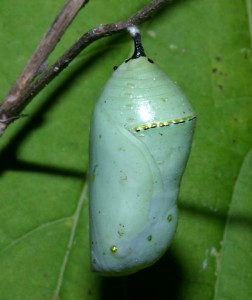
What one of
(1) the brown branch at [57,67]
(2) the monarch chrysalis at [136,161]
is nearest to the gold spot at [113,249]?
(2) the monarch chrysalis at [136,161]

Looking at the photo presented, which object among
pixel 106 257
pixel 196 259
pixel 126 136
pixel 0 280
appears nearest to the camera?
pixel 126 136

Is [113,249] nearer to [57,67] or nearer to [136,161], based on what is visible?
[136,161]

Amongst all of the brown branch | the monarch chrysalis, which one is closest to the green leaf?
the brown branch

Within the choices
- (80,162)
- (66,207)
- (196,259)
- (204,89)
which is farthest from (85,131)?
(196,259)

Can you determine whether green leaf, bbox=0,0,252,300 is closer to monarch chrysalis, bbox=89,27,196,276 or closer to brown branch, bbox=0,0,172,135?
brown branch, bbox=0,0,172,135

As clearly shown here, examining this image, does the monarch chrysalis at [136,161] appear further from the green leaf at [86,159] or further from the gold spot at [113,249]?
the green leaf at [86,159]

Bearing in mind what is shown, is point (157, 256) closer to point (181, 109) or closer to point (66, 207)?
point (181, 109)

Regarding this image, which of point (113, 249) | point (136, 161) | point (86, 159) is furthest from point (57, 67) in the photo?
point (86, 159)
